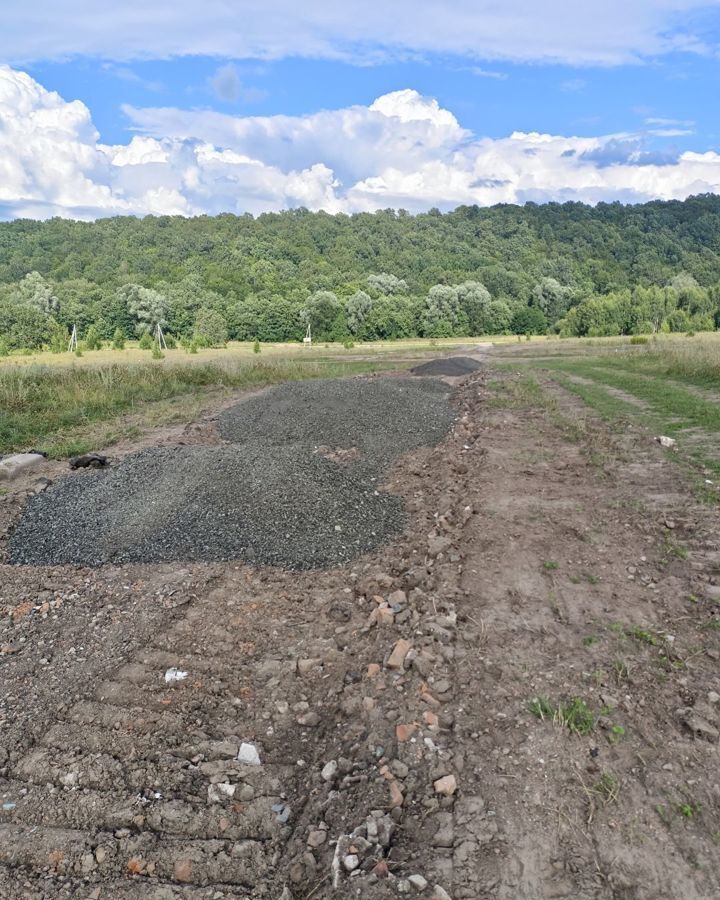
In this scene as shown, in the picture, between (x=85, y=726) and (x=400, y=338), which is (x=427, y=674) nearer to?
(x=85, y=726)

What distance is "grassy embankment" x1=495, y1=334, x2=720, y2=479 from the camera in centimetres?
984

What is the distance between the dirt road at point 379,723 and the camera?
2.53 m

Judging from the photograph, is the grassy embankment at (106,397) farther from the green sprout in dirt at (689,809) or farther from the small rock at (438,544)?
the green sprout in dirt at (689,809)

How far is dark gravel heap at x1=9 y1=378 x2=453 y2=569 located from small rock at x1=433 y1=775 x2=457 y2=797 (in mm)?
3157

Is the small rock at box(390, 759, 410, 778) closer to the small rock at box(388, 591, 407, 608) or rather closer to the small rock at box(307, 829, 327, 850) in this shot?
the small rock at box(307, 829, 327, 850)

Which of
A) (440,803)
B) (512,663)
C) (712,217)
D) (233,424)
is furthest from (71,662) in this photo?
(712,217)

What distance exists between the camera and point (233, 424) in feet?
42.3

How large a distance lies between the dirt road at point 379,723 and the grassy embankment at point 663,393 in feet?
14.5

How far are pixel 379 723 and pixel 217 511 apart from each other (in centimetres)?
388

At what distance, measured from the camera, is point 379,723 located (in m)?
3.37

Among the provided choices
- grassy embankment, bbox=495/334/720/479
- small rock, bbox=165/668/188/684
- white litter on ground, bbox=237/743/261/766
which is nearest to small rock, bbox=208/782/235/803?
white litter on ground, bbox=237/743/261/766

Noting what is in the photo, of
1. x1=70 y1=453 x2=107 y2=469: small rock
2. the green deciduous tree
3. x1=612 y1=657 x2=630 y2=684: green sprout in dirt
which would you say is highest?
the green deciduous tree

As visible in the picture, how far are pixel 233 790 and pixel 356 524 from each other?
3.76 meters

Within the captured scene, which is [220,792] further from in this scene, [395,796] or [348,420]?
[348,420]
